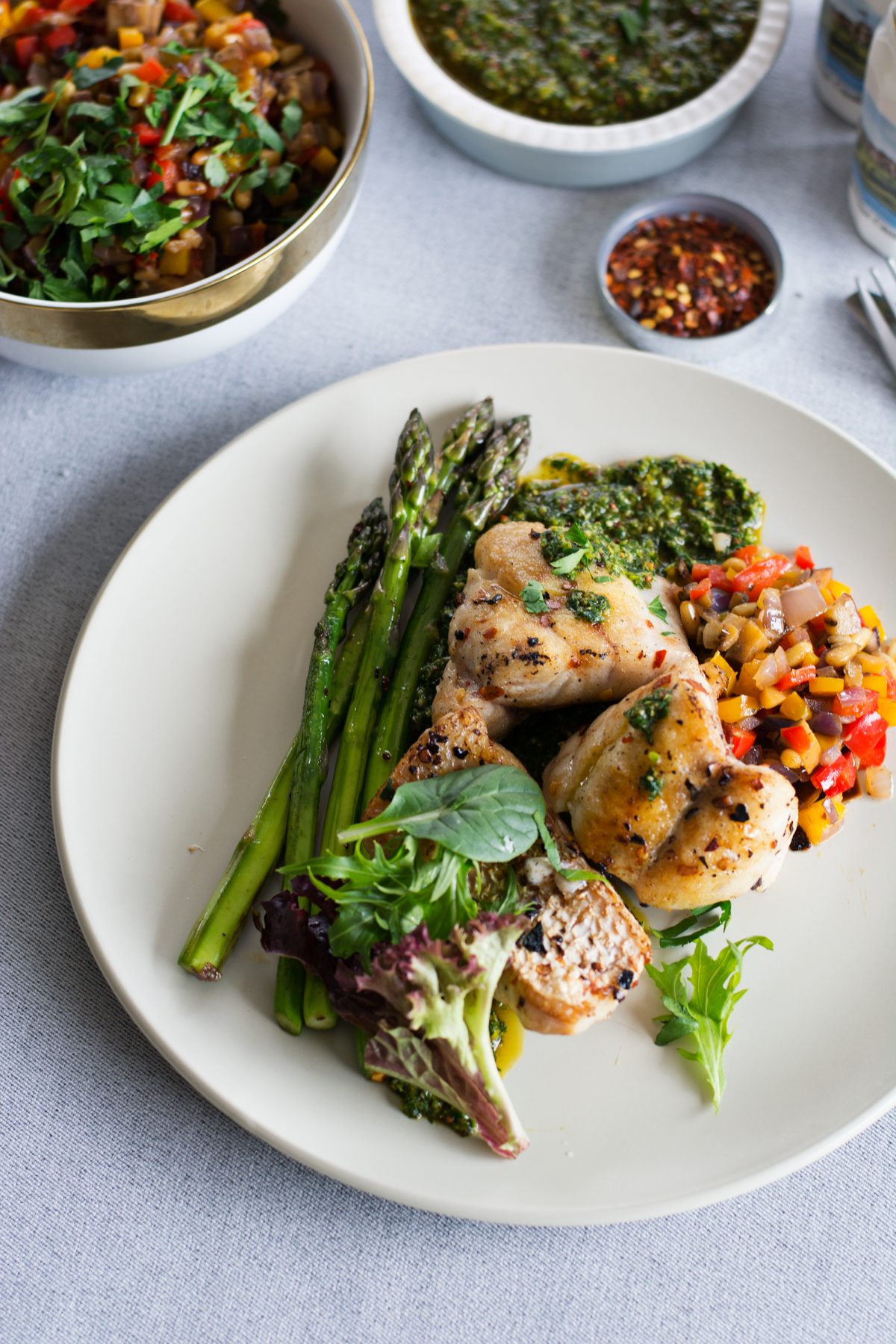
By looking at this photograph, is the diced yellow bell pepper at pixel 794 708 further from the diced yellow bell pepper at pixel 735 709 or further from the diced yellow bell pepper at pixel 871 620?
the diced yellow bell pepper at pixel 871 620

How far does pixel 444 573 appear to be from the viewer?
4.29 metres

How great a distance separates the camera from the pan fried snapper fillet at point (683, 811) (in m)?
3.41

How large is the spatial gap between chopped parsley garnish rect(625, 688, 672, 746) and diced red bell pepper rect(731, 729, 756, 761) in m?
0.45

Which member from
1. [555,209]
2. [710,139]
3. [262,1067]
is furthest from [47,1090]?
[710,139]

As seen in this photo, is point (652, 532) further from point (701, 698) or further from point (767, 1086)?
point (767, 1086)

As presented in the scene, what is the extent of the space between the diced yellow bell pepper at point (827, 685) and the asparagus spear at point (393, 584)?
1564 millimetres

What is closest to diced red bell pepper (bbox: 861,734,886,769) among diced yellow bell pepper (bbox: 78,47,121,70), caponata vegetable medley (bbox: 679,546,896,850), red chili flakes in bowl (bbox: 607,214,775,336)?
caponata vegetable medley (bbox: 679,546,896,850)

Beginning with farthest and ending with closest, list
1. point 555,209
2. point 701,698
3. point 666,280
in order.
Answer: point 555,209
point 666,280
point 701,698

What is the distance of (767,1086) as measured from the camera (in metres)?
3.54

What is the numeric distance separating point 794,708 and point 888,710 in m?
0.39

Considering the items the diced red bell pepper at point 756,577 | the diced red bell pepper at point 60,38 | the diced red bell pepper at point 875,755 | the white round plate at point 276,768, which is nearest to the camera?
the white round plate at point 276,768

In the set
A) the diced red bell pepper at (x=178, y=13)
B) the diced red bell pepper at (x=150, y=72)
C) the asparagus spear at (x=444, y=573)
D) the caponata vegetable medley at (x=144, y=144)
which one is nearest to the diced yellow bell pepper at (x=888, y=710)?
the asparagus spear at (x=444, y=573)

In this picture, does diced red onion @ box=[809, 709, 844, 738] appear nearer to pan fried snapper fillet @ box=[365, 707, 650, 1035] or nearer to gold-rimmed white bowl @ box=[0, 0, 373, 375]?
pan fried snapper fillet @ box=[365, 707, 650, 1035]

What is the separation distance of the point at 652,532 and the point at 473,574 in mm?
832
